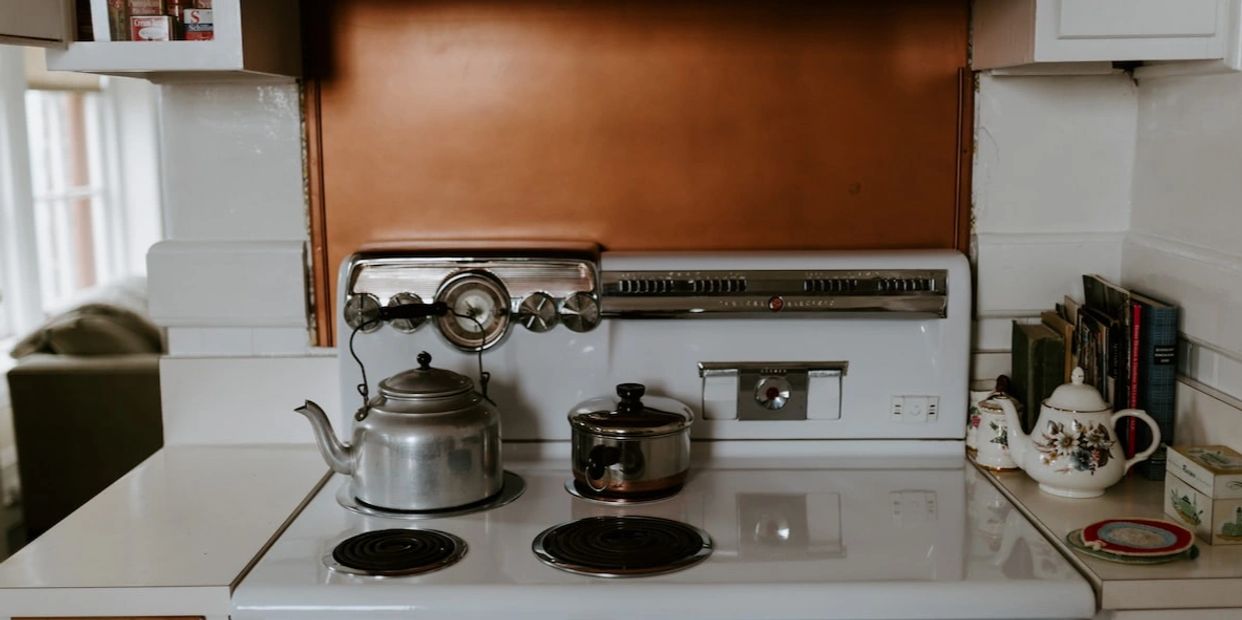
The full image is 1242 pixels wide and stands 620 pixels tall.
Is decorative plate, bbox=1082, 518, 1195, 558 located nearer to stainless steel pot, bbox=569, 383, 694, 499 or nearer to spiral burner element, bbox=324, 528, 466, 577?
stainless steel pot, bbox=569, 383, 694, 499

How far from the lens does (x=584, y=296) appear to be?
6.17 ft

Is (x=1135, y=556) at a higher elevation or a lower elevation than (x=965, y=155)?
lower

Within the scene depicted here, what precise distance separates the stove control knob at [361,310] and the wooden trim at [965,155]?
0.97m

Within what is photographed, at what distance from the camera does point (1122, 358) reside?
5.86 ft

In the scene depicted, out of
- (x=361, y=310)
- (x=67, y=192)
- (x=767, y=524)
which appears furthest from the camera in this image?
(x=67, y=192)

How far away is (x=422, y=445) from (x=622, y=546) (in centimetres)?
32

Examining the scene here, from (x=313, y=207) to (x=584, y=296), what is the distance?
1.63ft

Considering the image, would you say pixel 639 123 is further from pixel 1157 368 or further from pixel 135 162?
pixel 135 162

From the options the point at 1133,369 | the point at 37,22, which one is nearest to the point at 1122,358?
the point at 1133,369

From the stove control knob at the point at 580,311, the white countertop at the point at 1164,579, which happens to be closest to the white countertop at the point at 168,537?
the stove control knob at the point at 580,311

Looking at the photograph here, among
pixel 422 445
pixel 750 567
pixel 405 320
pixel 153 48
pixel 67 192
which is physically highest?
pixel 153 48

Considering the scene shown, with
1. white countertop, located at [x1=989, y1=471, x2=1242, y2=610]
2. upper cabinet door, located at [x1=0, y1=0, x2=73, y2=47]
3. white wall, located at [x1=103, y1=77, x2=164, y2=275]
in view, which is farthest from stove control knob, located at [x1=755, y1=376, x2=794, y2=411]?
white wall, located at [x1=103, y1=77, x2=164, y2=275]

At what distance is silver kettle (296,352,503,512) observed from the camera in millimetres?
1651

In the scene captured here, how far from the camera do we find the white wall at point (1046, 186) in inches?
77.2
